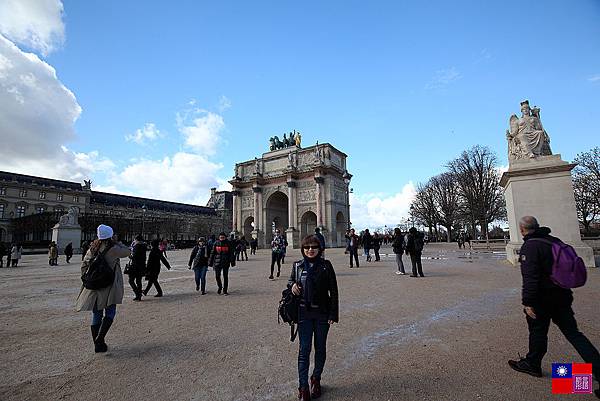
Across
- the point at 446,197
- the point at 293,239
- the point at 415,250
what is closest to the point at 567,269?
the point at 415,250

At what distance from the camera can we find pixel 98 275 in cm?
411

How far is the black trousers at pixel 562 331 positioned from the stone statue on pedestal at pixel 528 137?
11191mm

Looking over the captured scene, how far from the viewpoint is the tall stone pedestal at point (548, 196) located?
10.8m

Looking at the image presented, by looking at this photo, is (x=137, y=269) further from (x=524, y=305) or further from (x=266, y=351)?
(x=524, y=305)

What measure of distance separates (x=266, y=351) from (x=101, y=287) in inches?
97.2

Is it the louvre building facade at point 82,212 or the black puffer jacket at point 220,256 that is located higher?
the louvre building facade at point 82,212

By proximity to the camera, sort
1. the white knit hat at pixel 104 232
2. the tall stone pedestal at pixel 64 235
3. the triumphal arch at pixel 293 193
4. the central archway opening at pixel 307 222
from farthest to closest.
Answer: the central archway opening at pixel 307 222 → the triumphal arch at pixel 293 193 → the tall stone pedestal at pixel 64 235 → the white knit hat at pixel 104 232

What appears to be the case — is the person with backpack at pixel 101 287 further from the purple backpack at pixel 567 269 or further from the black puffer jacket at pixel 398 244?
the black puffer jacket at pixel 398 244

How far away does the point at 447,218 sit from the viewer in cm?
4891

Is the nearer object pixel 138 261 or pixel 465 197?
pixel 138 261

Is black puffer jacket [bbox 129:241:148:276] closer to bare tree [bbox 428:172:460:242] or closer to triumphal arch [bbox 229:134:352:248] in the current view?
triumphal arch [bbox 229:134:352:248]

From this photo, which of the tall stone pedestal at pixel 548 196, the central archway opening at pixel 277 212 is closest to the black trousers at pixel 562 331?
the tall stone pedestal at pixel 548 196

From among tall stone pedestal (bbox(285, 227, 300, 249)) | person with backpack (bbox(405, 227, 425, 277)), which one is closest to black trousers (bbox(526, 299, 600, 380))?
person with backpack (bbox(405, 227, 425, 277))

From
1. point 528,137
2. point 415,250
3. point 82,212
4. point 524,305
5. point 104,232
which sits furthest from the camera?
point 82,212
